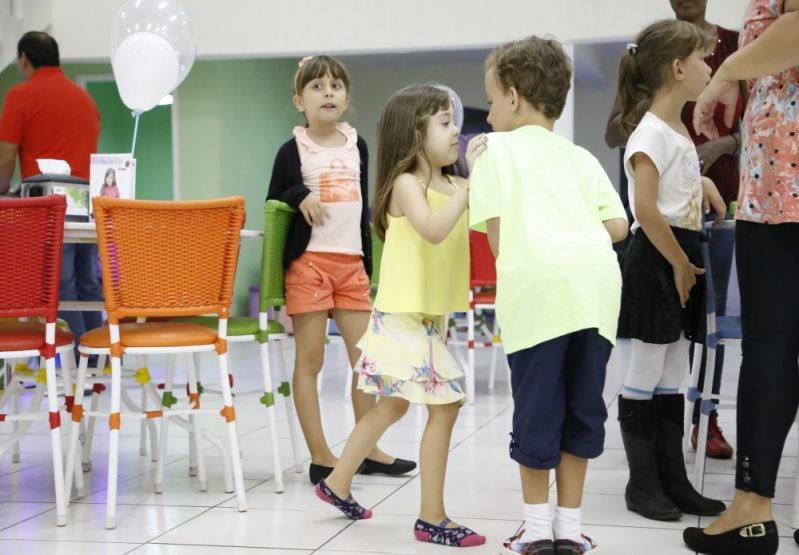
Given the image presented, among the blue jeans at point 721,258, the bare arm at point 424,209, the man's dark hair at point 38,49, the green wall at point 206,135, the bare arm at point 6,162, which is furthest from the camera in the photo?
the green wall at point 206,135

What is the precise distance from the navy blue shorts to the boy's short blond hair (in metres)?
0.48

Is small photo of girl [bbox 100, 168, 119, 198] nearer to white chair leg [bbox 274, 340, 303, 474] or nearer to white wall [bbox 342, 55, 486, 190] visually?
white chair leg [bbox 274, 340, 303, 474]

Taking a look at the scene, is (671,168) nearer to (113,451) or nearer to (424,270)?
(424,270)

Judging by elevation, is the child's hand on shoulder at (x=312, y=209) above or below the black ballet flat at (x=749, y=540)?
above

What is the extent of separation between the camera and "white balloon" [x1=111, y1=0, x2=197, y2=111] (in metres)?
3.60

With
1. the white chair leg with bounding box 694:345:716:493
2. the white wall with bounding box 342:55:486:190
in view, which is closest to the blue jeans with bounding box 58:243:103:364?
the white chair leg with bounding box 694:345:716:493

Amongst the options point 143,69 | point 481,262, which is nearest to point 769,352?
point 143,69

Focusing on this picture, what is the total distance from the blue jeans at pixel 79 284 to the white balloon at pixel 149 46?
1.28 meters

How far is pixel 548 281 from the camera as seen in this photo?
1941 millimetres

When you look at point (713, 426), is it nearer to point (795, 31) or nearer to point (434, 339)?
point (434, 339)

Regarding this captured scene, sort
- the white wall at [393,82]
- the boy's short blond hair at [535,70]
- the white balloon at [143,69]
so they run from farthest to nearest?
the white wall at [393,82] → the white balloon at [143,69] → the boy's short blond hair at [535,70]

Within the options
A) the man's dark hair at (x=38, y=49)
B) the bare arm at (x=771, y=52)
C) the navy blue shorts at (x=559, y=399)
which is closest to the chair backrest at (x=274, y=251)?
the navy blue shorts at (x=559, y=399)

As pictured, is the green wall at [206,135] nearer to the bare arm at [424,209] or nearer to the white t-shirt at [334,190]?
the white t-shirt at [334,190]

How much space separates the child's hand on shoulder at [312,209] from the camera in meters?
2.89
